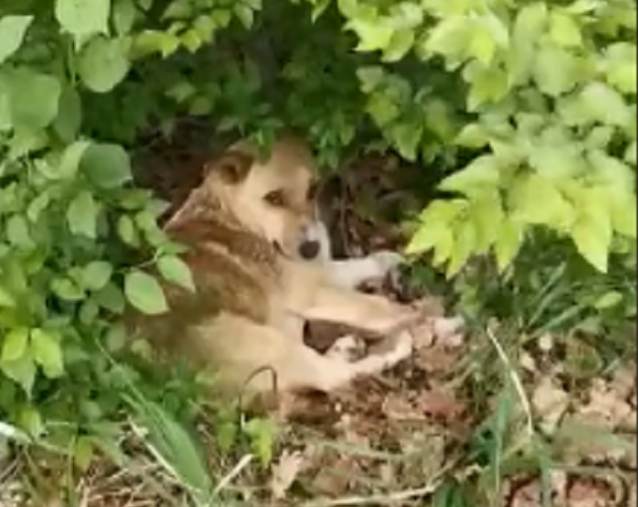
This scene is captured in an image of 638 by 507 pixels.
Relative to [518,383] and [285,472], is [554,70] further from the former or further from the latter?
[285,472]

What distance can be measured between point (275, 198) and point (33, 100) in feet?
2.16

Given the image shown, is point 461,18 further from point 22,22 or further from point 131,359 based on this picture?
point 131,359

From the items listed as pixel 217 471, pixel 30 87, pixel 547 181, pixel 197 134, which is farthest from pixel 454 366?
pixel 547 181

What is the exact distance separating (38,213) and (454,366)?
2.64ft

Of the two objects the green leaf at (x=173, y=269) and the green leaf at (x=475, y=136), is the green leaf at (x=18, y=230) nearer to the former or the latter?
the green leaf at (x=173, y=269)

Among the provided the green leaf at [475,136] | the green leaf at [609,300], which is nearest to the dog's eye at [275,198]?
the green leaf at [609,300]

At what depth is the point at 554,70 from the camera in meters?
1.82

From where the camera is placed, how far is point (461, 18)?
6.09ft

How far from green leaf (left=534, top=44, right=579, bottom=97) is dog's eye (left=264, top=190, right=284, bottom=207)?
118 centimetres

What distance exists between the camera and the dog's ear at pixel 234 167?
2988 mm

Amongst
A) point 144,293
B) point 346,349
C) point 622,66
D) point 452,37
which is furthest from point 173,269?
point 622,66

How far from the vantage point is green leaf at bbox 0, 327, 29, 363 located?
2.45m

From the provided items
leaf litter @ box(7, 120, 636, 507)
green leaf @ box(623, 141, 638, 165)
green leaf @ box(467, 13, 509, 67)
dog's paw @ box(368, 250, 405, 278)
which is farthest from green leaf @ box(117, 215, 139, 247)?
green leaf @ box(623, 141, 638, 165)

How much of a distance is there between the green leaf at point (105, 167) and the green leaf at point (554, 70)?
0.84 metres
